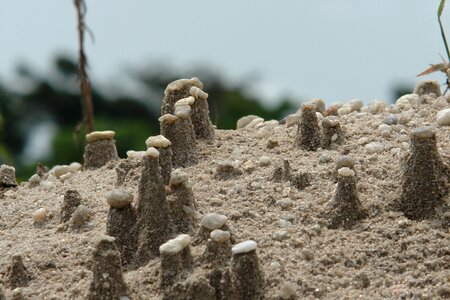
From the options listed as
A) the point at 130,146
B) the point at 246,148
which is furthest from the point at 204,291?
the point at 130,146

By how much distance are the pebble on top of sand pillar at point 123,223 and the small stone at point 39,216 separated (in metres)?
0.56

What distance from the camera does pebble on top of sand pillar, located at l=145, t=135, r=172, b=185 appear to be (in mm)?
3708

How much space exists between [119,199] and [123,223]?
3.0 inches

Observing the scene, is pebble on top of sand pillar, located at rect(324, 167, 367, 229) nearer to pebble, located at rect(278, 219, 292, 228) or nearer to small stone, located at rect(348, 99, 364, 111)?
pebble, located at rect(278, 219, 292, 228)

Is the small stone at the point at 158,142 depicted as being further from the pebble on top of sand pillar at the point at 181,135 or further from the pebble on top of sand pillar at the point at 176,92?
the pebble on top of sand pillar at the point at 176,92

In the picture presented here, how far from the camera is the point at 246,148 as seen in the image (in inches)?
166

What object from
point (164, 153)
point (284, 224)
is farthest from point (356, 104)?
point (284, 224)

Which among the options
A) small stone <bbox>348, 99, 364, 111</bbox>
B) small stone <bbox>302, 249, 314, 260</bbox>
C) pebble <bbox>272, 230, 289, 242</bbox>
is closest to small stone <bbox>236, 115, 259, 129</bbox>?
small stone <bbox>348, 99, 364, 111</bbox>

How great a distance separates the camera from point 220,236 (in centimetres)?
317

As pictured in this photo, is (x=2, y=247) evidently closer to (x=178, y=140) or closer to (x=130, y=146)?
(x=178, y=140)

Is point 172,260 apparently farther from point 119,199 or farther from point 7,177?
point 7,177

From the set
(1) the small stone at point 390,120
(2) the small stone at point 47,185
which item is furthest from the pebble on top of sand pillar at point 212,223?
(2) the small stone at point 47,185

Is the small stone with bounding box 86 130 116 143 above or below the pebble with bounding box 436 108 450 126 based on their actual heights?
above

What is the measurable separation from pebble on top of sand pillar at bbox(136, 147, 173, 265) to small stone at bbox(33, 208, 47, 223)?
2.06 ft
